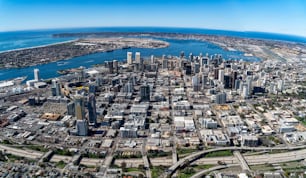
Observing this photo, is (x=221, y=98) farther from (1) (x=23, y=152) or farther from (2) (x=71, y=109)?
(1) (x=23, y=152)

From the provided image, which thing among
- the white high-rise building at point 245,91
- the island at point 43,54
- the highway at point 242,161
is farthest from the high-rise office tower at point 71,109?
the island at point 43,54

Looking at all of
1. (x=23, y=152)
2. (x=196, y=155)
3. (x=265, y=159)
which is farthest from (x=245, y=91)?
(x=23, y=152)

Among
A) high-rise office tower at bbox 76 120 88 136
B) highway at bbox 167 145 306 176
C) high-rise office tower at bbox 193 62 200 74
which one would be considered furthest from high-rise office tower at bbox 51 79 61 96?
high-rise office tower at bbox 193 62 200 74

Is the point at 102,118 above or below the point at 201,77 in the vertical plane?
below

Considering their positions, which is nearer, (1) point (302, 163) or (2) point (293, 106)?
(1) point (302, 163)

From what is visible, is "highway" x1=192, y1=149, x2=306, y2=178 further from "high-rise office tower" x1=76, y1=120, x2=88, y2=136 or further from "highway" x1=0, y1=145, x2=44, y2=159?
"highway" x1=0, y1=145, x2=44, y2=159

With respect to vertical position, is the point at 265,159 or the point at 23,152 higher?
the point at 23,152

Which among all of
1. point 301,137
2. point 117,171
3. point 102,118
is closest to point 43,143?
point 102,118

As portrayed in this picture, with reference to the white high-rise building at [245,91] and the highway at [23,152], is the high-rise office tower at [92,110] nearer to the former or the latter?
the highway at [23,152]

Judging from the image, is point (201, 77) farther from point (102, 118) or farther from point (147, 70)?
point (102, 118)
